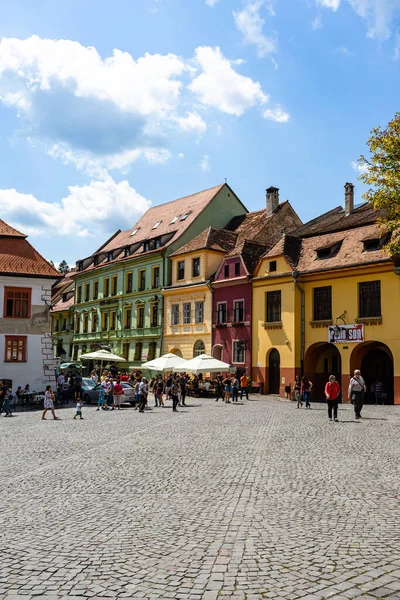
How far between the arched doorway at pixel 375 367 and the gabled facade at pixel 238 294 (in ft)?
26.5

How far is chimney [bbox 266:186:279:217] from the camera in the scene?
47909 mm

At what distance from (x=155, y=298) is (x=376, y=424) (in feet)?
105

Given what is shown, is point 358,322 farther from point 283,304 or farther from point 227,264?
point 227,264

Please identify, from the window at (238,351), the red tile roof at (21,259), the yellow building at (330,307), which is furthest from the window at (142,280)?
the red tile roof at (21,259)

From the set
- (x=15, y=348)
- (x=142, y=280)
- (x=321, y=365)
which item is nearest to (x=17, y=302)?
(x=15, y=348)

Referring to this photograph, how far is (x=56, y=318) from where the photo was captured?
229 ft

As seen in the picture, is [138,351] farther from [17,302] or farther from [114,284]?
[17,302]

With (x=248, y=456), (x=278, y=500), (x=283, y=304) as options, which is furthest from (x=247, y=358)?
(x=278, y=500)

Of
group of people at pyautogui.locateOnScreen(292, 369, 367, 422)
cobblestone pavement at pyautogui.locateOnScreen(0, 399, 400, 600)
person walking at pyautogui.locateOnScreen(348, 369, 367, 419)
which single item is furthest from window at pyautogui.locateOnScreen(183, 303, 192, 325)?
cobblestone pavement at pyautogui.locateOnScreen(0, 399, 400, 600)

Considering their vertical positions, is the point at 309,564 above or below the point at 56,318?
below

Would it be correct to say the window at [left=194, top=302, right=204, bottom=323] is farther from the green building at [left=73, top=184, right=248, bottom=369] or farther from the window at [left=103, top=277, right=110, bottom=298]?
the window at [left=103, top=277, right=110, bottom=298]

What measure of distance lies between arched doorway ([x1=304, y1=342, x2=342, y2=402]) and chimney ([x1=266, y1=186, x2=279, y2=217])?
1464 cm

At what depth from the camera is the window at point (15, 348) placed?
34906 mm

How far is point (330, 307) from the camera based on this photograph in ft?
119
